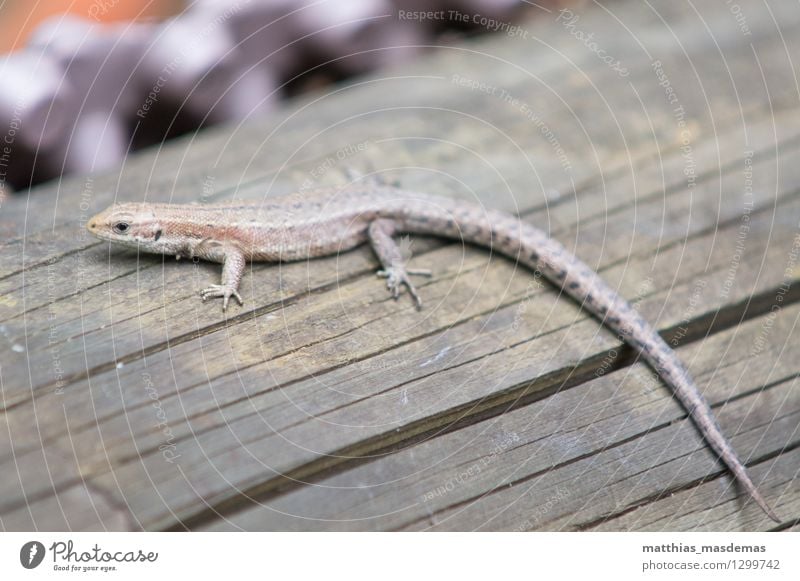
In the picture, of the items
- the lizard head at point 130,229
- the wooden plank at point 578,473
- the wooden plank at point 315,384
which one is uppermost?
the lizard head at point 130,229

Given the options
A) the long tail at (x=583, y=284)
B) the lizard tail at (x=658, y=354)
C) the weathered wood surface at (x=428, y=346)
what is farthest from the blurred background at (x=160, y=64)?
the lizard tail at (x=658, y=354)

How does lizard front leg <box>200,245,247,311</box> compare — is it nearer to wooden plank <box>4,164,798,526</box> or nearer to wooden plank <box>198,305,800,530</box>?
wooden plank <box>4,164,798,526</box>

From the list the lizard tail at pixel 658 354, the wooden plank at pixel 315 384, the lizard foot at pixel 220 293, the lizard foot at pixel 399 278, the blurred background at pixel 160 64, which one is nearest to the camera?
the wooden plank at pixel 315 384

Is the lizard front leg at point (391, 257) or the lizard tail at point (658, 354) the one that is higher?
the lizard front leg at point (391, 257)

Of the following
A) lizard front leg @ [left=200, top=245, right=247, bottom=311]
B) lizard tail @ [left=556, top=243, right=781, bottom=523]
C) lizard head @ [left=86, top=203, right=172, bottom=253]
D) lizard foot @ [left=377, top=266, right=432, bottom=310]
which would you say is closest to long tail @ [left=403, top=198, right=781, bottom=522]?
lizard tail @ [left=556, top=243, right=781, bottom=523]

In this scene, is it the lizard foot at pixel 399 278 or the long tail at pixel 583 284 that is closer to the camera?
the long tail at pixel 583 284

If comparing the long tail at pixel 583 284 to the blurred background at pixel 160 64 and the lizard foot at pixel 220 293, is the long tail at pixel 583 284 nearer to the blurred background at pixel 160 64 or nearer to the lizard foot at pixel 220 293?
the lizard foot at pixel 220 293

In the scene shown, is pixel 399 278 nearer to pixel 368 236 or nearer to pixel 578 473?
pixel 368 236
